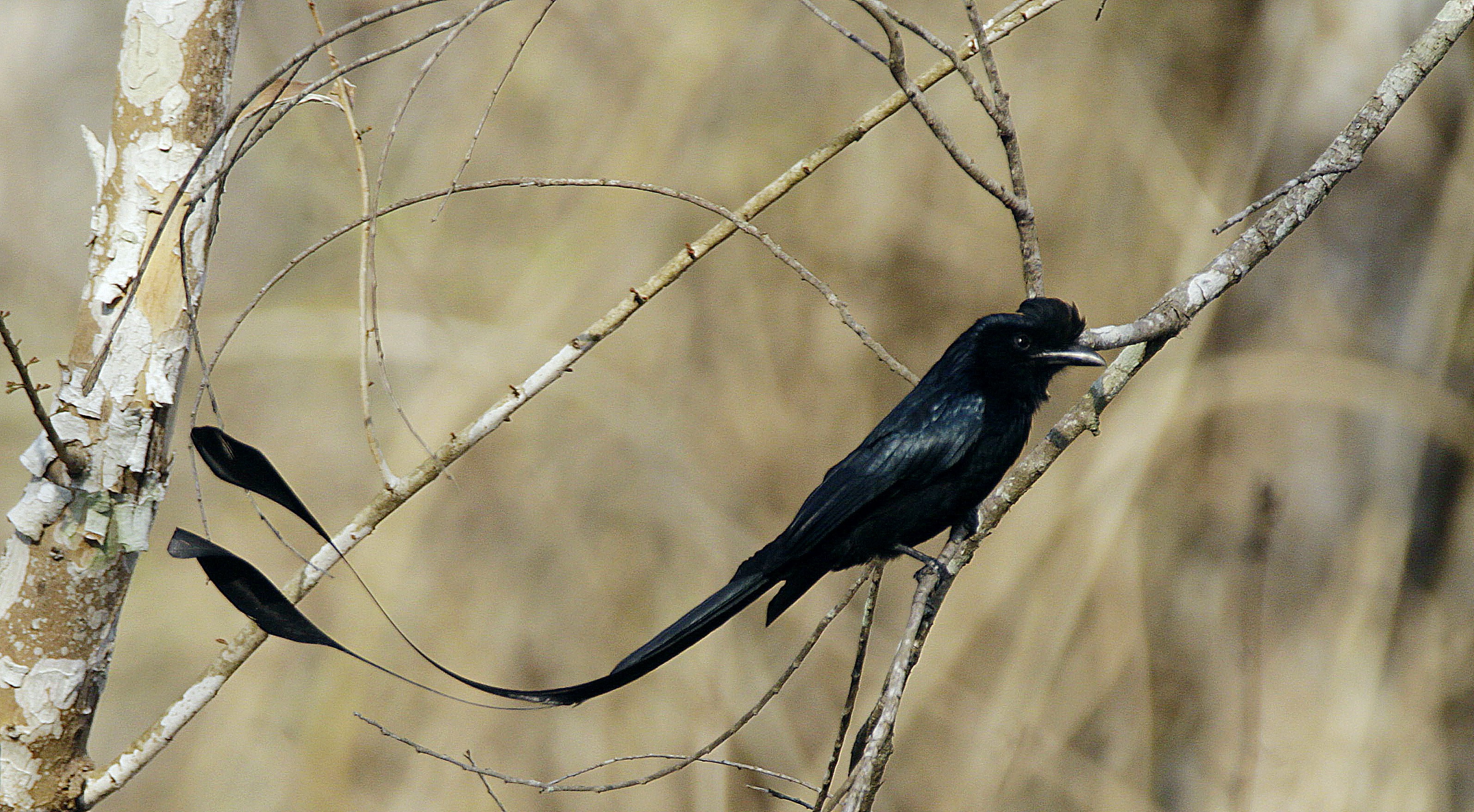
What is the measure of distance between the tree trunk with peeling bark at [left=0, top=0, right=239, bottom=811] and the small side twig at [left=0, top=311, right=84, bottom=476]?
0.01 meters

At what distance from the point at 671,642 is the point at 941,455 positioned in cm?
70

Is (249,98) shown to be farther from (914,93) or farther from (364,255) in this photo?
(914,93)

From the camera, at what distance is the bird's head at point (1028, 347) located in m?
1.85

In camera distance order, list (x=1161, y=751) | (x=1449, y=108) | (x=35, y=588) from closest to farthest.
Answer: (x=35, y=588) < (x=1449, y=108) < (x=1161, y=751)

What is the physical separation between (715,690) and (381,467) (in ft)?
9.94

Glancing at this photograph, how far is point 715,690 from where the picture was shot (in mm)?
4219

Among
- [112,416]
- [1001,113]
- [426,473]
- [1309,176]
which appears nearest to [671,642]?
[426,473]

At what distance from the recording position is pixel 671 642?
1513mm

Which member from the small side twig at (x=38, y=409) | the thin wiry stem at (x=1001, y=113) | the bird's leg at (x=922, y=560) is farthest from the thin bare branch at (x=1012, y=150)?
the small side twig at (x=38, y=409)

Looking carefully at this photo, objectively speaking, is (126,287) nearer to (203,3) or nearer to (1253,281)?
(203,3)

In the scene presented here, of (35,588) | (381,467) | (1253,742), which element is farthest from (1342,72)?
(35,588)

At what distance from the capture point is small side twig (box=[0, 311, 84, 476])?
4.03ft

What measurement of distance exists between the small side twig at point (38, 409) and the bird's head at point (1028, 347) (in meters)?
1.56

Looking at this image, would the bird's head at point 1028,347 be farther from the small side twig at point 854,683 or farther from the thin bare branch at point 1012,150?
the small side twig at point 854,683
